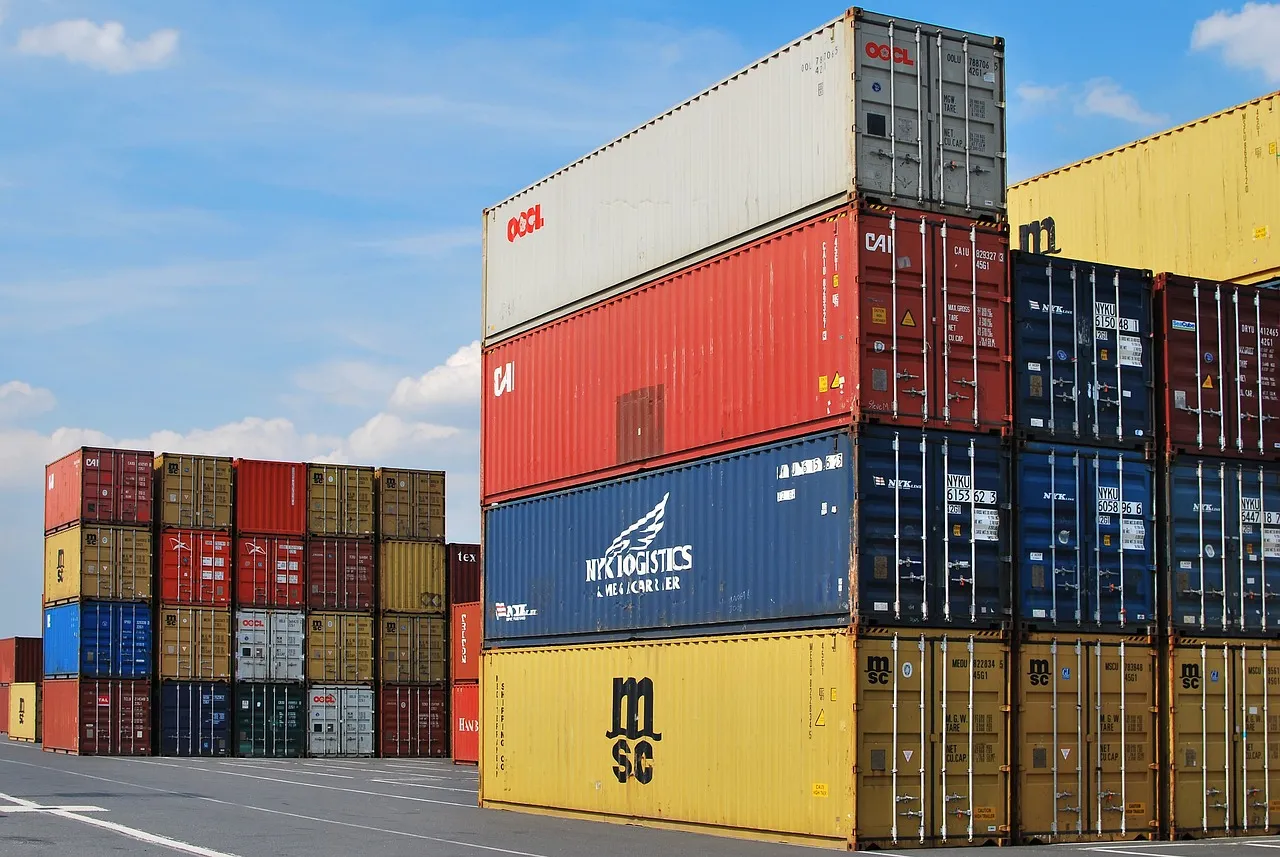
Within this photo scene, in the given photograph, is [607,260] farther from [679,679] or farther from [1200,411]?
[1200,411]

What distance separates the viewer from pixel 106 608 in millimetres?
47250

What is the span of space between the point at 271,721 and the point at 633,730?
28822 mm

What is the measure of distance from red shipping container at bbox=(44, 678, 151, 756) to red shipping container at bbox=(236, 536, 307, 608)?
14.2 feet

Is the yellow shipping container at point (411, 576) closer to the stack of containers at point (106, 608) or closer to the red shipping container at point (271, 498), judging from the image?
the red shipping container at point (271, 498)

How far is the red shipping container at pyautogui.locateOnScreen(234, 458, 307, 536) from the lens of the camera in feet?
162

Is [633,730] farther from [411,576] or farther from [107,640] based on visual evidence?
[411,576]

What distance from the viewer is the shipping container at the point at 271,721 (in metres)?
49.0

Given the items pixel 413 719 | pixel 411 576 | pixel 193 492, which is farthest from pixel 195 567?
pixel 413 719

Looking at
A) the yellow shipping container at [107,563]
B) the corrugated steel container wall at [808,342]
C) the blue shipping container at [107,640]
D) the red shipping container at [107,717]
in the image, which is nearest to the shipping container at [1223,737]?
the corrugated steel container wall at [808,342]

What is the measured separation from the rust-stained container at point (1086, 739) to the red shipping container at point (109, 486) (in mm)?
34893

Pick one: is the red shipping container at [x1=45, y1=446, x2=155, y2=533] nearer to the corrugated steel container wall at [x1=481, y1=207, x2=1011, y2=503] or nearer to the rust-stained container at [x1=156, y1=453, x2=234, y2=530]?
the rust-stained container at [x1=156, y1=453, x2=234, y2=530]

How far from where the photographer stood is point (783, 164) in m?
21.1

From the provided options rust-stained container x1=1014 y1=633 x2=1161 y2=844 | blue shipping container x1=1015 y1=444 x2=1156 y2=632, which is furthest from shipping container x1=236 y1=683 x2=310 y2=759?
blue shipping container x1=1015 y1=444 x2=1156 y2=632

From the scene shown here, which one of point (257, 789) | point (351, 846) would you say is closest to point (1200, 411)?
point (351, 846)
